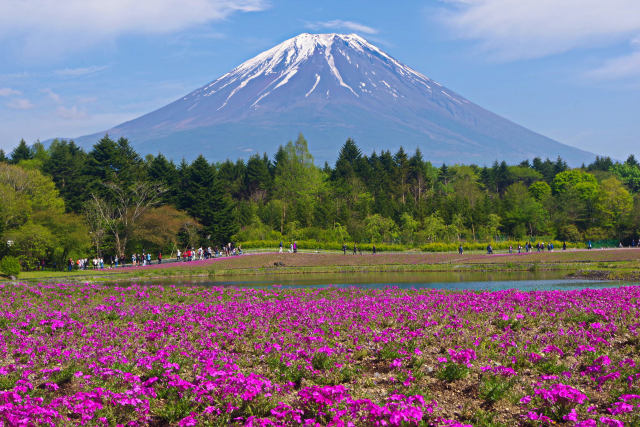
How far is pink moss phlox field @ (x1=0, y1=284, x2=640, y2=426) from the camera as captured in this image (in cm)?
905

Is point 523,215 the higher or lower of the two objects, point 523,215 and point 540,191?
the lower

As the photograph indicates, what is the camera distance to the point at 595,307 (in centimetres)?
1773

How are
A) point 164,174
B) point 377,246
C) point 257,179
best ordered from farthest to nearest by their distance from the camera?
point 257,179, point 164,174, point 377,246

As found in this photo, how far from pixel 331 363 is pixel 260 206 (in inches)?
3914

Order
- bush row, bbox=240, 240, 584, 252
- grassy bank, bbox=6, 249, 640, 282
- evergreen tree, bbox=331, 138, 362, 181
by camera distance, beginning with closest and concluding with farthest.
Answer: grassy bank, bbox=6, 249, 640, 282 < bush row, bbox=240, 240, 584, 252 < evergreen tree, bbox=331, 138, 362, 181

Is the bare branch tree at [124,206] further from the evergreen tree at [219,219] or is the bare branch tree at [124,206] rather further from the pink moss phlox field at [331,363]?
the pink moss phlox field at [331,363]

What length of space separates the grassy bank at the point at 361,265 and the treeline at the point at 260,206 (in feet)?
50.2

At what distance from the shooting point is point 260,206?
364ft

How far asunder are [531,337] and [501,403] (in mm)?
5064

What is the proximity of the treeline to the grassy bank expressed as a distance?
15286 mm

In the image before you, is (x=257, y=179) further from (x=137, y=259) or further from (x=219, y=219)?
(x=137, y=259)

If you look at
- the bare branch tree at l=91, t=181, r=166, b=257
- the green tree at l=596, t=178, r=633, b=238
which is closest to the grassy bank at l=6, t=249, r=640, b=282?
the bare branch tree at l=91, t=181, r=166, b=257

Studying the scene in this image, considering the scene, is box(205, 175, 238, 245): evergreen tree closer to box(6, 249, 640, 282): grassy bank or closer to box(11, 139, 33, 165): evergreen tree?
box(6, 249, 640, 282): grassy bank

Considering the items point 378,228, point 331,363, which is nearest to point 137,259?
point 378,228
